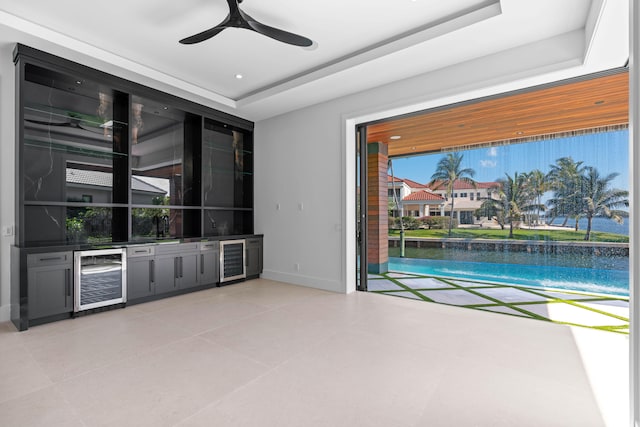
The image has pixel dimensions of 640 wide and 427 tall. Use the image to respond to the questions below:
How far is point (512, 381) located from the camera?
2223 mm

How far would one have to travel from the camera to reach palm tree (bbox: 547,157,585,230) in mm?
4312

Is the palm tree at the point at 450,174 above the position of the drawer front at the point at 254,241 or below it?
above

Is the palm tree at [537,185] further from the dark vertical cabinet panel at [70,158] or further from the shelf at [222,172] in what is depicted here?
the dark vertical cabinet panel at [70,158]

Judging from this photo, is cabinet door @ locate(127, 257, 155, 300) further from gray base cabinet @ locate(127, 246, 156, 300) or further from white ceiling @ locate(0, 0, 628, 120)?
white ceiling @ locate(0, 0, 628, 120)

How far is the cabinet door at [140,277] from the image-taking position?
13.1 ft

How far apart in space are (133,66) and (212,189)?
2.24 metres

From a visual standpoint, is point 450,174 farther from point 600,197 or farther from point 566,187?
point 600,197

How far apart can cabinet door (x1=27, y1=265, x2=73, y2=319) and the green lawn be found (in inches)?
174

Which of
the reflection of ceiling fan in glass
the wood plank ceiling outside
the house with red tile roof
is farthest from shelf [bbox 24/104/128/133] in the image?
the house with red tile roof

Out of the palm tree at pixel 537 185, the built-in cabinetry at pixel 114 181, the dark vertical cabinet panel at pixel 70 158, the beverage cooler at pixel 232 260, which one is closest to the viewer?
the built-in cabinetry at pixel 114 181

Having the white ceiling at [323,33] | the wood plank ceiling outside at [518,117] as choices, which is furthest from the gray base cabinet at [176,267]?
the wood plank ceiling outside at [518,117]

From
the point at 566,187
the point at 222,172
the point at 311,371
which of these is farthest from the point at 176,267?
the point at 566,187

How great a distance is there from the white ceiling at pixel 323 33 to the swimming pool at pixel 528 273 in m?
2.78

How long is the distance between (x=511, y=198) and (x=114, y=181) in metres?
5.65
